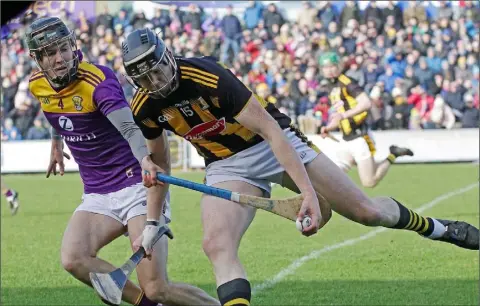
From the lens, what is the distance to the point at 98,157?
6.22 m

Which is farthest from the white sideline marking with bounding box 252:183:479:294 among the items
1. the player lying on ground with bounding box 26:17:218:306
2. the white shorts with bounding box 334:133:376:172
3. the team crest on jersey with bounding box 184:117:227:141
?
the team crest on jersey with bounding box 184:117:227:141

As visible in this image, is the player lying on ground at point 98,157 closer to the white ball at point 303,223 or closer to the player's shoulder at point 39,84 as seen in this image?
the player's shoulder at point 39,84

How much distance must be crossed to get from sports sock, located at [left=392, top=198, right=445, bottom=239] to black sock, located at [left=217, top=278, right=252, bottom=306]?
1677 mm

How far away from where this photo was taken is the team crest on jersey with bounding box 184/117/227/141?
556 cm

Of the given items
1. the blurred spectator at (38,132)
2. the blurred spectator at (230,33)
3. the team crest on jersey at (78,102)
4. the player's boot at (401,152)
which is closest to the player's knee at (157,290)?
the team crest on jersey at (78,102)

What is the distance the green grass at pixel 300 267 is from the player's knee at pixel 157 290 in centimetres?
121

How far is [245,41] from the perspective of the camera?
80.0ft

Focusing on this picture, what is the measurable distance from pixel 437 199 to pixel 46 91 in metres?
8.48

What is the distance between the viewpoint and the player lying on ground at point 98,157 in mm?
5906

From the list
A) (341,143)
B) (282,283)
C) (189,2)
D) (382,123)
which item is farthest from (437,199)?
(189,2)

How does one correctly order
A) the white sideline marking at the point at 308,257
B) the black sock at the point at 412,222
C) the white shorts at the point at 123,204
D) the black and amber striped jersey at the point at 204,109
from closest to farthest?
the black and amber striped jersey at the point at 204,109, the white shorts at the point at 123,204, the black sock at the point at 412,222, the white sideline marking at the point at 308,257

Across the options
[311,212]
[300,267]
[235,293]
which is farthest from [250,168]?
[300,267]

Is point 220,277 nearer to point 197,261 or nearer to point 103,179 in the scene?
point 103,179

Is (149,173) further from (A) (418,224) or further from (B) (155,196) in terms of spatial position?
(A) (418,224)
